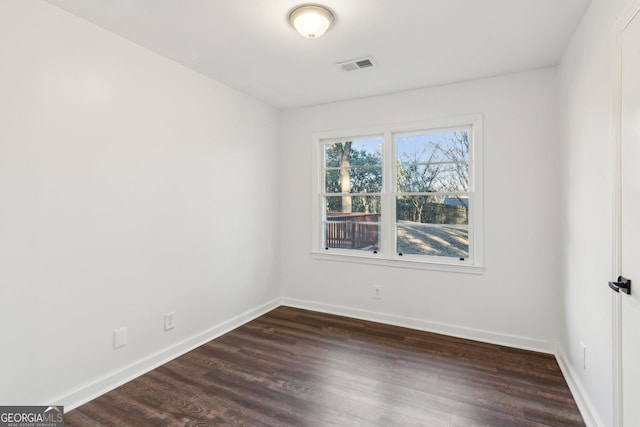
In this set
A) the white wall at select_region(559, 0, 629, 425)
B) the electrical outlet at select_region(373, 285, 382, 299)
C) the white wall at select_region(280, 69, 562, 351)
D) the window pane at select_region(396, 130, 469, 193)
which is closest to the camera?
the white wall at select_region(559, 0, 629, 425)

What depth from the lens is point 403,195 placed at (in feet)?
12.0

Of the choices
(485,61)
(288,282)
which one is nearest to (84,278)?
(288,282)

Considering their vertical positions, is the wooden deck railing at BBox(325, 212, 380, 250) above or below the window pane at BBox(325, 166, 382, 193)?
below

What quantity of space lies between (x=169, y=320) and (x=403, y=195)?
8.93 feet

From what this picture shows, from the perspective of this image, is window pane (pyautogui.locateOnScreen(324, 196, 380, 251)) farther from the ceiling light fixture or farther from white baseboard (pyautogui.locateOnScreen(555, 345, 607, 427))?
the ceiling light fixture

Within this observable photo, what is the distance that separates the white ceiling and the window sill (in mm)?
1920

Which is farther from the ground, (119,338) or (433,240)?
(433,240)

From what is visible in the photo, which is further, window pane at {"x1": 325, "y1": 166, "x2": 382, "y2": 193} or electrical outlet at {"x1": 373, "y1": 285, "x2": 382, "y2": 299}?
window pane at {"x1": 325, "y1": 166, "x2": 382, "y2": 193}

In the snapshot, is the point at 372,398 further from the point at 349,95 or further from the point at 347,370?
the point at 349,95

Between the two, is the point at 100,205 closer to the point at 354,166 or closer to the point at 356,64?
the point at 356,64

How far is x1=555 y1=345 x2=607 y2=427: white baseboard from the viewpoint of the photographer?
6.17 ft

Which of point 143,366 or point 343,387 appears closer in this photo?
point 343,387

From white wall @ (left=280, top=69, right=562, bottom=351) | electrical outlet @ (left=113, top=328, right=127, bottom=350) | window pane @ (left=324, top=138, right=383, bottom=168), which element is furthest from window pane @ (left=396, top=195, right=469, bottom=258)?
electrical outlet @ (left=113, top=328, right=127, bottom=350)

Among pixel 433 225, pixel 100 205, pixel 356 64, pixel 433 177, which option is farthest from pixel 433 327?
pixel 100 205
